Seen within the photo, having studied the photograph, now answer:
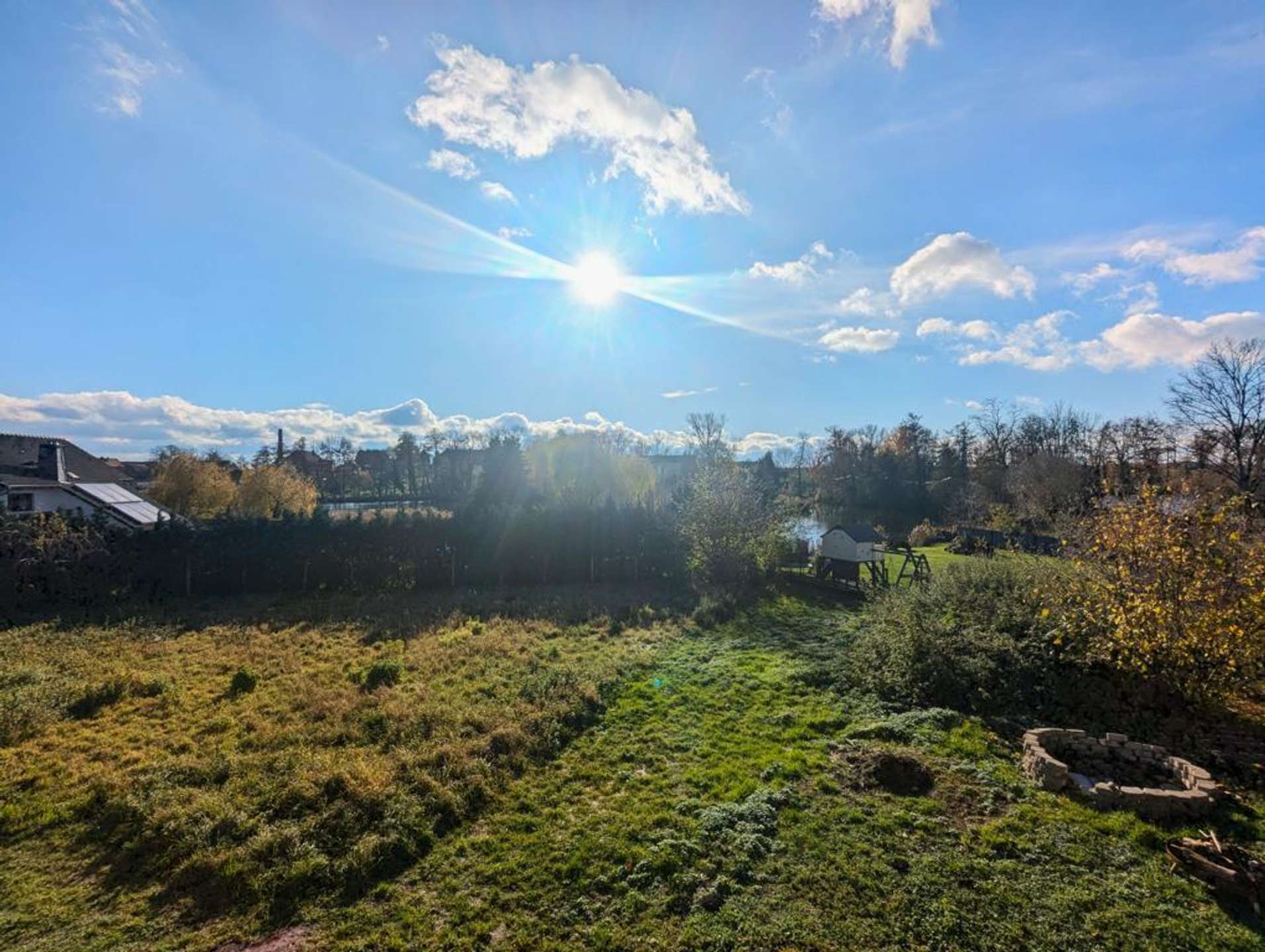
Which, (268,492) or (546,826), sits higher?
(268,492)

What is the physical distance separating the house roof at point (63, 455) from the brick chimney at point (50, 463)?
364mm

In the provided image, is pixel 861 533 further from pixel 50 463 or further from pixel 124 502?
pixel 50 463

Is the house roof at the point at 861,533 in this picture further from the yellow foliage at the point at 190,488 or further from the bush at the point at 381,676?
the yellow foliage at the point at 190,488

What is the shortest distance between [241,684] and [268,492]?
2164cm

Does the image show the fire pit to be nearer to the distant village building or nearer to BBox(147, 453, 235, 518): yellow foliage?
the distant village building

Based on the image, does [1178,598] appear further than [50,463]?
No

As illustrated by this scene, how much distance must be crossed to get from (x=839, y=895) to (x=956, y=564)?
31.6ft

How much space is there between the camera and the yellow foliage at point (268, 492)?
1053 inches

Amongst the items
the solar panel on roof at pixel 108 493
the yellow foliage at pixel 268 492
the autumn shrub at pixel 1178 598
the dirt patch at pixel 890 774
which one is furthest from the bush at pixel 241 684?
the yellow foliage at pixel 268 492

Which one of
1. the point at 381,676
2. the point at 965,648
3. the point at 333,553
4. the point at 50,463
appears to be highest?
the point at 50,463

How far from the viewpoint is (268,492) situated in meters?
27.5

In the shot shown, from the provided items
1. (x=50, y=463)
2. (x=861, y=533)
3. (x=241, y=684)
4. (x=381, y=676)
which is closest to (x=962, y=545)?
(x=861, y=533)

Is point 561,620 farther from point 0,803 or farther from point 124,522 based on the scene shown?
point 124,522

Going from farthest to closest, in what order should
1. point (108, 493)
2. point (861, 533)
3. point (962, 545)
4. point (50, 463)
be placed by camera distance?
point (962, 545), point (108, 493), point (50, 463), point (861, 533)
